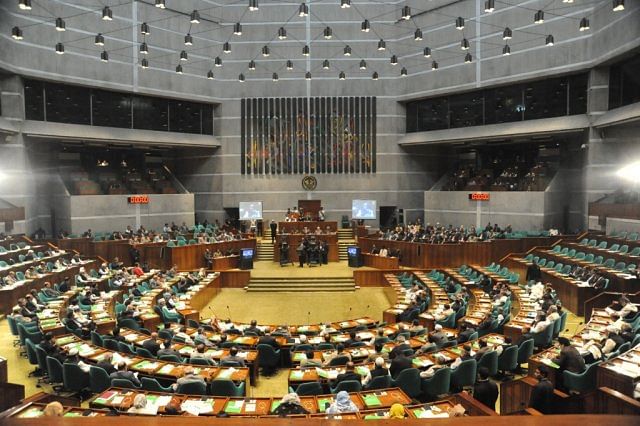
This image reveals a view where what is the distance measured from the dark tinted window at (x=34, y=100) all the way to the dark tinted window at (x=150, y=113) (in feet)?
15.4

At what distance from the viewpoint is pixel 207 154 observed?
96.4ft

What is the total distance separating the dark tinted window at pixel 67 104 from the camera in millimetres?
22781

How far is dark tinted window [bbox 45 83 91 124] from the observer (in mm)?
22781

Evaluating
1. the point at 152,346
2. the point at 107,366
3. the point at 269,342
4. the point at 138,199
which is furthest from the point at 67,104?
the point at 107,366

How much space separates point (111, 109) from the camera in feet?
82.3

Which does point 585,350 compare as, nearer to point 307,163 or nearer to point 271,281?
point 271,281

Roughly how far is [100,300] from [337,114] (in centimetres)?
1882

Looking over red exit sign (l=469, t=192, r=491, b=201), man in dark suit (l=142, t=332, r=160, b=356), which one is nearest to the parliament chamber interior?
man in dark suit (l=142, t=332, r=160, b=356)

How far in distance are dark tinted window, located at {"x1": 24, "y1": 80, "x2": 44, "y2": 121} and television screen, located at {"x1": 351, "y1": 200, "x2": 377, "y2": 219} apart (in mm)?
16640

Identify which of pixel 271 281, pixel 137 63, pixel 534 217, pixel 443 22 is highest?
pixel 443 22

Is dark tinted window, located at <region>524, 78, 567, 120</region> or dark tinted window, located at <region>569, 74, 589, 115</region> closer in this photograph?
dark tinted window, located at <region>569, 74, 589, 115</region>

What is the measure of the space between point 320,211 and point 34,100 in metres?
14.8

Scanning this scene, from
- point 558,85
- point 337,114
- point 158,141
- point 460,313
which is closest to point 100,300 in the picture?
point 460,313

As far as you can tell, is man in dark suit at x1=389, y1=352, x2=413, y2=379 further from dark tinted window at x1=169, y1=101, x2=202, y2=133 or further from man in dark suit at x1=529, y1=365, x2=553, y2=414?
dark tinted window at x1=169, y1=101, x2=202, y2=133
